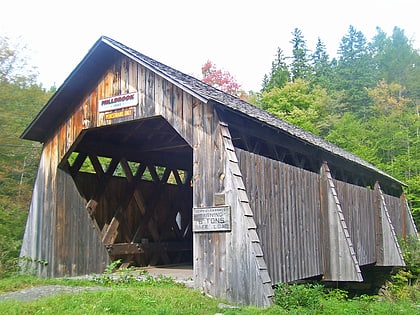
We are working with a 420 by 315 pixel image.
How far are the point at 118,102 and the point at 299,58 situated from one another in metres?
39.2

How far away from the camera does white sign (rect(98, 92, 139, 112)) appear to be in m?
10.0

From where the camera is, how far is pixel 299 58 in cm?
4700

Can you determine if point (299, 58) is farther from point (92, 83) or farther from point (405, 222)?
point (92, 83)

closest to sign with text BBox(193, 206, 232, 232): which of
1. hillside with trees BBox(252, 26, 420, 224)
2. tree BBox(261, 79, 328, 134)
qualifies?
hillside with trees BBox(252, 26, 420, 224)

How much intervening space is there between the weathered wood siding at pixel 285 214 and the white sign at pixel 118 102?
2.60 meters

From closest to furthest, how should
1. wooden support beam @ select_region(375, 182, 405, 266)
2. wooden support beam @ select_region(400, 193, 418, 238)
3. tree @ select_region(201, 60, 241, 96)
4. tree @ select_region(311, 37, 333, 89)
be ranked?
wooden support beam @ select_region(375, 182, 405, 266)
wooden support beam @ select_region(400, 193, 418, 238)
tree @ select_region(201, 60, 241, 96)
tree @ select_region(311, 37, 333, 89)

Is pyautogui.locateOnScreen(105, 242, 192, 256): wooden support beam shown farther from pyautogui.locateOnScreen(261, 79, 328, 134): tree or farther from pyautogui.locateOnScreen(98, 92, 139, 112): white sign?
pyautogui.locateOnScreen(261, 79, 328, 134): tree

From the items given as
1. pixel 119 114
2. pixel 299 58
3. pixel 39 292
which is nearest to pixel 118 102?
pixel 119 114

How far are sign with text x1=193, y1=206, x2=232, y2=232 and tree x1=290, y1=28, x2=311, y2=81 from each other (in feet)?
120

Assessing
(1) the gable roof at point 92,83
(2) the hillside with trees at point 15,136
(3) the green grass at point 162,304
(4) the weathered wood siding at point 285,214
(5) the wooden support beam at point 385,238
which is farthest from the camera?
(5) the wooden support beam at point 385,238

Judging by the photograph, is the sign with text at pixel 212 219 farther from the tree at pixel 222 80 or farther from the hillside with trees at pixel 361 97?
the tree at pixel 222 80

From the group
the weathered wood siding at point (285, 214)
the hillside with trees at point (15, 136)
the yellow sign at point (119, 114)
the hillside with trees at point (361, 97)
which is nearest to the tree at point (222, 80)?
the hillside with trees at point (361, 97)

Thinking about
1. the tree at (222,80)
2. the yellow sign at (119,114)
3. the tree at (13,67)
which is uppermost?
the tree at (222,80)

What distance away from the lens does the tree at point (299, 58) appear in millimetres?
45000
